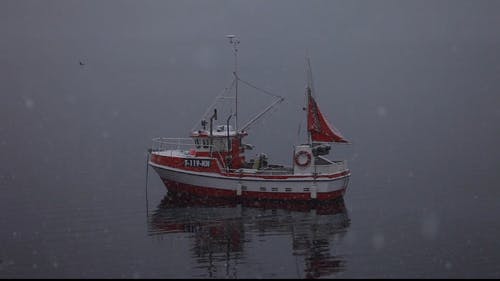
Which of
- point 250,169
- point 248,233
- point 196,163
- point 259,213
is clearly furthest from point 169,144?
point 248,233

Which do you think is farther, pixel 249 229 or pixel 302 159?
pixel 302 159

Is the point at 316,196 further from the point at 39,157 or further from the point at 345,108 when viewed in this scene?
the point at 345,108

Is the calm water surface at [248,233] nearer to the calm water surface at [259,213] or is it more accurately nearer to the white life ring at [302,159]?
the calm water surface at [259,213]

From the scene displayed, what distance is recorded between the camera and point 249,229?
1762 inches

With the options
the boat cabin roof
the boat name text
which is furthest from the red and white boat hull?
the boat cabin roof

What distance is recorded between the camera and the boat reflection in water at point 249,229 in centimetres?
3753

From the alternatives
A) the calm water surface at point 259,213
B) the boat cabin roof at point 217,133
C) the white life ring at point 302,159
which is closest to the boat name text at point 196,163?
the boat cabin roof at point 217,133

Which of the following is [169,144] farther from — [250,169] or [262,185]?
[262,185]

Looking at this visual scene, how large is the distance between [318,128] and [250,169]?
645 centimetres

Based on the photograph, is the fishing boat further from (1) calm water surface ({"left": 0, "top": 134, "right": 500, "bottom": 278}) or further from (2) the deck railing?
(1) calm water surface ({"left": 0, "top": 134, "right": 500, "bottom": 278})

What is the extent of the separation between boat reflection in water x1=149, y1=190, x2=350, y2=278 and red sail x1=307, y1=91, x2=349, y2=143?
518cm

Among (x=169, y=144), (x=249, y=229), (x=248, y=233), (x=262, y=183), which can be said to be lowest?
(x=248, y=233)

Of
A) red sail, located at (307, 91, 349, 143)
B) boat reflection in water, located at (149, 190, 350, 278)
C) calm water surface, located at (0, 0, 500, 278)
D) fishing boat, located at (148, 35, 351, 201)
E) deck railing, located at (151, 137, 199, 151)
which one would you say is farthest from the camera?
deck railing, located at (151, 137, 199, 151)

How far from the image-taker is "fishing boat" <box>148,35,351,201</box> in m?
50.2
